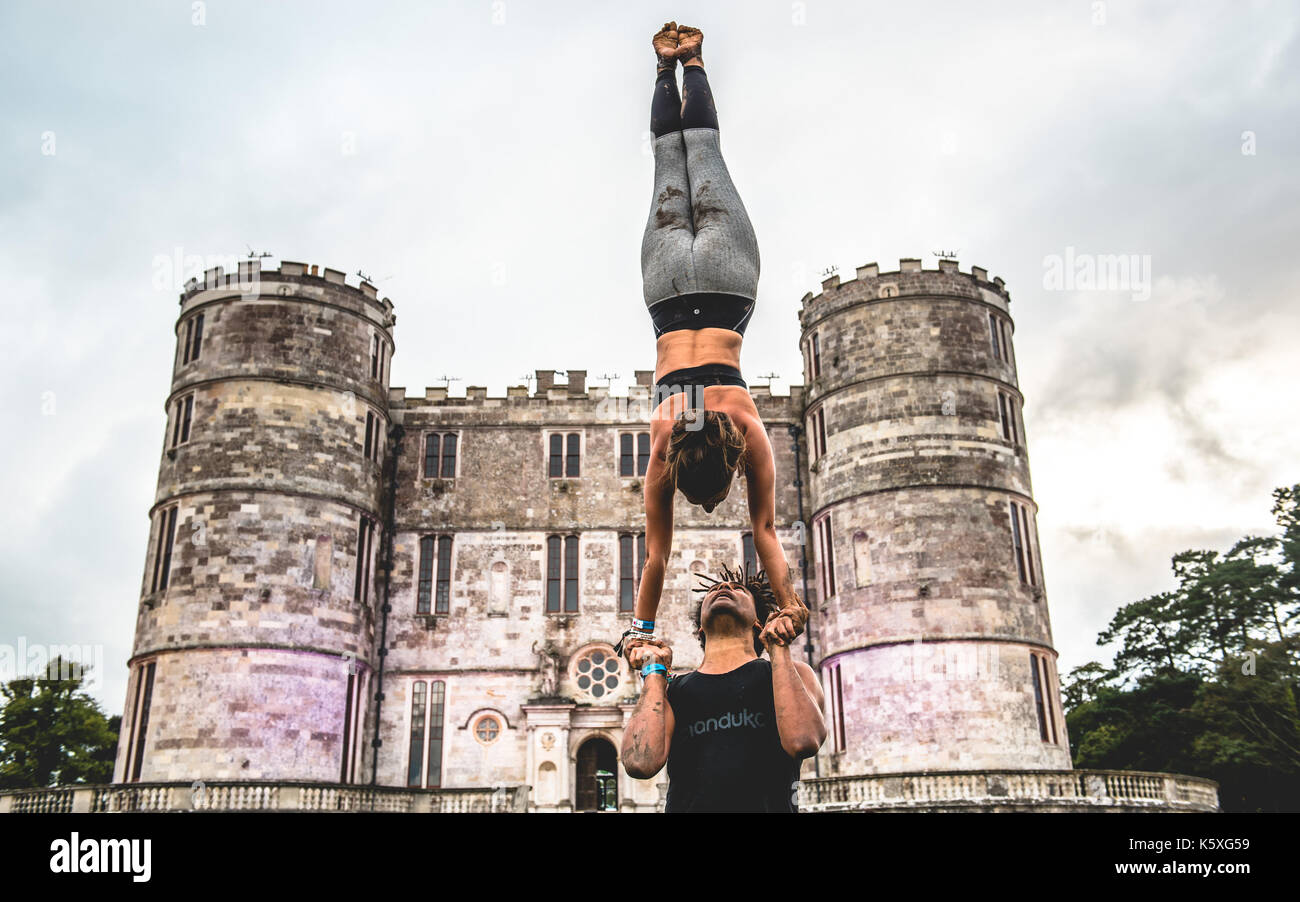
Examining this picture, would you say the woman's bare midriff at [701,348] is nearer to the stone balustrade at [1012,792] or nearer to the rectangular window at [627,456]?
the stone balustrade at [1012,792]

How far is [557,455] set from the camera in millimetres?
27266

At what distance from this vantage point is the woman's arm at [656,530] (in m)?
5.67

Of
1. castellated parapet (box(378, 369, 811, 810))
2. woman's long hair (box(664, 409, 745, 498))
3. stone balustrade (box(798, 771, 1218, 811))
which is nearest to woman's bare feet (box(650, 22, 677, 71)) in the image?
woman's long hair (box(664, 409, 745, 498))

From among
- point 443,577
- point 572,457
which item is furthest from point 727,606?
point 572,457

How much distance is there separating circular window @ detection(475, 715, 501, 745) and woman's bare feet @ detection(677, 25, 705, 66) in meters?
20.4

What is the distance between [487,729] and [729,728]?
20.6 meters

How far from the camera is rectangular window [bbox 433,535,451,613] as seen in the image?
25.9m

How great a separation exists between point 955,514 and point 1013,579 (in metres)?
1.81

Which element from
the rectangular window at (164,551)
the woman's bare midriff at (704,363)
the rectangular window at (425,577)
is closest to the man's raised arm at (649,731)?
the woman's bare midriff at (704,363)

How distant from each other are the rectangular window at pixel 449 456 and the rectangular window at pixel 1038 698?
14089 millimetres

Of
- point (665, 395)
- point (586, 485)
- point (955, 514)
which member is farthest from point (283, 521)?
point (665, 395)

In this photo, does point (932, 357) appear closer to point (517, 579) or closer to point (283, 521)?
point (517, 579)

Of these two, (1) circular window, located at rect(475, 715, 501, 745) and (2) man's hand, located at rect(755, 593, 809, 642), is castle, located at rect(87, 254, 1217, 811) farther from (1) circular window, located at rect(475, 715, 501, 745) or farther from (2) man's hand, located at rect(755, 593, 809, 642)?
(2) man's hand, located at rect(755, 593, 809, 642)
